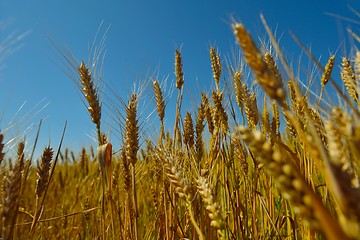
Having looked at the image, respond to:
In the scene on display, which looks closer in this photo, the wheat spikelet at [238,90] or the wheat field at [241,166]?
the wheat field at [241,166]

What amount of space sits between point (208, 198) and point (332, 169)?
45 cm

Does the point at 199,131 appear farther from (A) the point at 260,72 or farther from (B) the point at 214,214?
(A) the point at 260,72

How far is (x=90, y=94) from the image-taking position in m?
1.54

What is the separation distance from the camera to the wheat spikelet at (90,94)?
57.8 inches

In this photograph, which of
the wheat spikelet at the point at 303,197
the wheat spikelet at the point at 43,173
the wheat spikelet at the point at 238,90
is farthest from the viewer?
the wheat spikelet at the point at 238,90

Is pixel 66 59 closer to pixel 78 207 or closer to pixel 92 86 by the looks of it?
pixel 92 86

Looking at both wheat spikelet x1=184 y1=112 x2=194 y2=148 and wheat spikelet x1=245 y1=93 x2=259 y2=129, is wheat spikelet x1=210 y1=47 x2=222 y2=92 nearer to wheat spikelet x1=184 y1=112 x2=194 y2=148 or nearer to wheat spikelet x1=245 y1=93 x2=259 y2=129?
wheat spikelet x1=184 y1=112 x2=194 y2=148

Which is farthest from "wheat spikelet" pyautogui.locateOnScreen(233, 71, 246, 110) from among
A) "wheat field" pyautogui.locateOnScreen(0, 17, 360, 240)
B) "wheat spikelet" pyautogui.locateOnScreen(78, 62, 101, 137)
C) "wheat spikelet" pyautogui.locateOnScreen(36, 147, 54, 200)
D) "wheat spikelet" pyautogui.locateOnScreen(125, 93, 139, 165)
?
"wheat spikelet" pyautogui.locateOnScreen(36, 147, 54, 200)

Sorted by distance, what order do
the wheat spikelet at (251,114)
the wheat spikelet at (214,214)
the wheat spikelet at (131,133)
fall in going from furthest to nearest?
the wheat spikelet at (251,114), the wheat spikelet at (131,133), the wheat spikelet at (214,214)

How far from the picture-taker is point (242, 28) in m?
0.52

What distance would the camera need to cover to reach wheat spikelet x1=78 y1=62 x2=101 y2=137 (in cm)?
147

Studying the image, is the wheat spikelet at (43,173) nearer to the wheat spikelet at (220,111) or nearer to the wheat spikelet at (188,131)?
the wheat spikelet at (188,131)

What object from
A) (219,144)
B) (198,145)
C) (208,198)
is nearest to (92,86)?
(198,145)

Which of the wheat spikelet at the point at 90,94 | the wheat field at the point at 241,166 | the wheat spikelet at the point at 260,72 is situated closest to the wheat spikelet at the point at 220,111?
the wheat field at the point at 241,166
